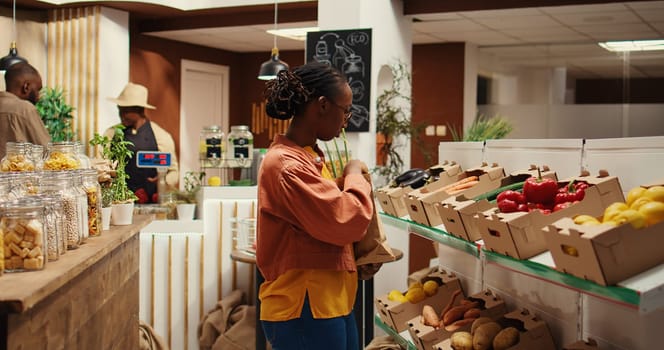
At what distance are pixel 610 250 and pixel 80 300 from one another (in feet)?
4.64

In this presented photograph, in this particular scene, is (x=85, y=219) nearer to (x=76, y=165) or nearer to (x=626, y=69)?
(x=76, y=165)

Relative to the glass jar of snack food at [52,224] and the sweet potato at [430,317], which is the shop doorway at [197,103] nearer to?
the sweet potato at [430,317]

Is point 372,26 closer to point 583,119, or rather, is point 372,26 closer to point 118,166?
point 118,166

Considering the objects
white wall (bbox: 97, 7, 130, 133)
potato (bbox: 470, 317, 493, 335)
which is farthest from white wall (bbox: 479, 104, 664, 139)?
potato (bbox: 470, 317, 493, 335)

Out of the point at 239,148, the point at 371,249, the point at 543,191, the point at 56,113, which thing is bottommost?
the point at 371,249

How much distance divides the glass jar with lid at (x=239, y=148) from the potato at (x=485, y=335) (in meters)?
3.09

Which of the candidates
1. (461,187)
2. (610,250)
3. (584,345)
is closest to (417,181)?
(461,187)

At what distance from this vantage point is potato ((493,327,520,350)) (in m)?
2.47

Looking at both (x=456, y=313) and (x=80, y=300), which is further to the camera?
(x=456, y=313)

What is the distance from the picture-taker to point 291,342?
2316mm

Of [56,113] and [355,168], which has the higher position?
[56,113]

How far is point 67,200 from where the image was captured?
2.24 m

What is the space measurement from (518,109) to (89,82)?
523cm

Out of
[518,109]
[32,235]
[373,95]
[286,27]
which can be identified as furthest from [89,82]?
[32,235]
